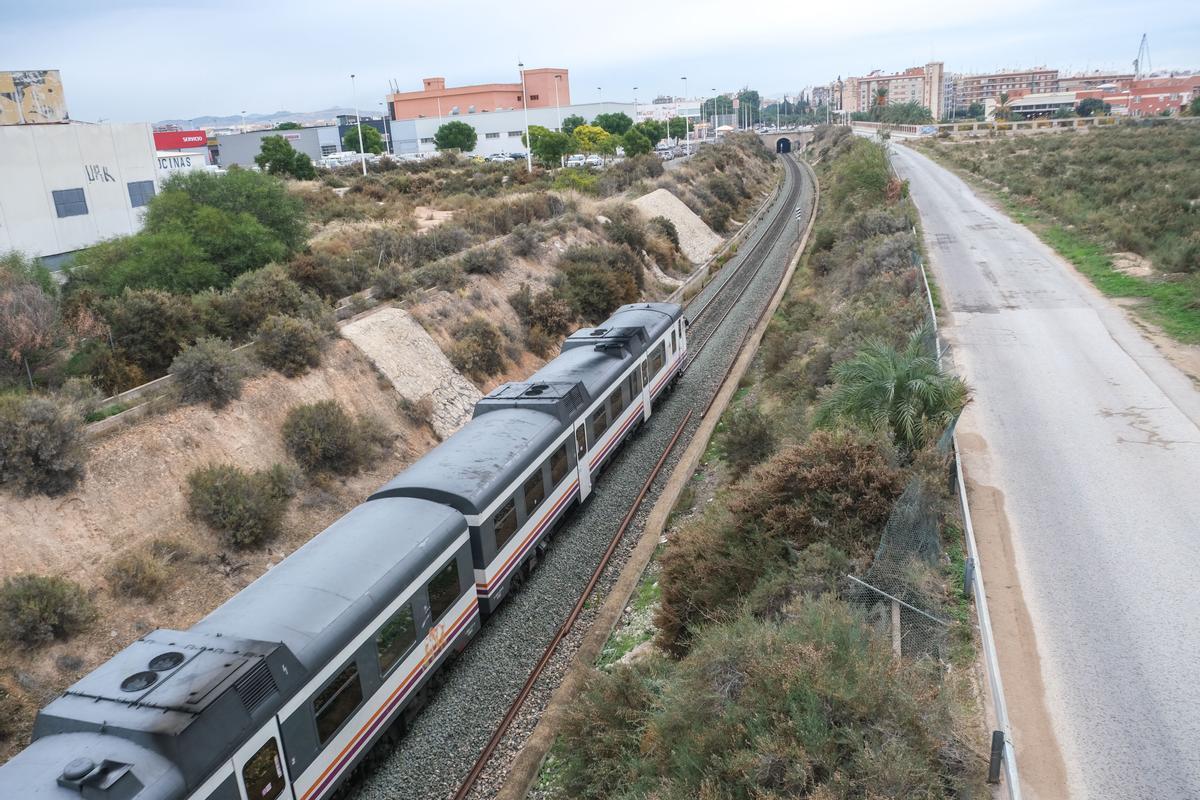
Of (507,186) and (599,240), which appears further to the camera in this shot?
(507,186)

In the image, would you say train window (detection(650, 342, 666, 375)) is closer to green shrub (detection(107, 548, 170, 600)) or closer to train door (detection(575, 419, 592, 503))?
train door (detection(575, 419, 592, 503))

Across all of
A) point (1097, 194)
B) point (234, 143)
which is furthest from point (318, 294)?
point (234, 143)

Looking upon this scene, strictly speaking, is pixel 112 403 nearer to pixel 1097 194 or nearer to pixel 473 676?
pixel 473 676

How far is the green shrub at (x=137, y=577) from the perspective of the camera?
43.5 feet

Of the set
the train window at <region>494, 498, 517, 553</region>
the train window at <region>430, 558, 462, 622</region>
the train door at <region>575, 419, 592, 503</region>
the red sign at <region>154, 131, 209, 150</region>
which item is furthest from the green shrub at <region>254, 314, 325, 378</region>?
the red sign at <region>154, 131, 209, 150</region>

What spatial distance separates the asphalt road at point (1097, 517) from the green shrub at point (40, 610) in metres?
13.0

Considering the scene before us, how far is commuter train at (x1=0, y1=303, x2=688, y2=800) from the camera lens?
272 inches

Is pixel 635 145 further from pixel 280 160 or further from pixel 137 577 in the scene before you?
pixel 137 577

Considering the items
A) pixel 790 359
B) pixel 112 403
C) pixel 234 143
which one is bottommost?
pixel 790 359

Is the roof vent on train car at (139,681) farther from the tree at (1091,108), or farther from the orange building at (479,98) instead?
the tree at (1091,108)

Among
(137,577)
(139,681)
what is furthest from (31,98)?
(139,681)

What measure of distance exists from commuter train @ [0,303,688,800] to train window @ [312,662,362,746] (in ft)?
0.06

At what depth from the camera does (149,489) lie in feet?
49.5

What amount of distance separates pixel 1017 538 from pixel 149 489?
49.4ft
